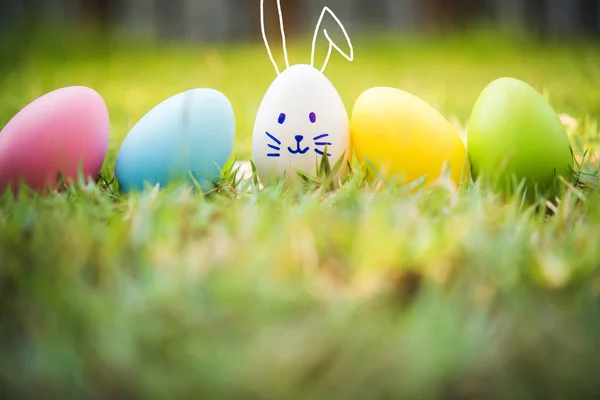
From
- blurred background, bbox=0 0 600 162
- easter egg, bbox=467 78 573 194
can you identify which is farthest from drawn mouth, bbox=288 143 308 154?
blurred background, bbox=0 0 600 162

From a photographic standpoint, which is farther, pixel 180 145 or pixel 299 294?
pixel 180 145

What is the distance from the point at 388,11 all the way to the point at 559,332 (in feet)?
29.0

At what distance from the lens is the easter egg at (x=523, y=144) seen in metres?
1.42

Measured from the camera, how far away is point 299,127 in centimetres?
153

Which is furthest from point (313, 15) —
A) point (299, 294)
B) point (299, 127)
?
point (299, 294)

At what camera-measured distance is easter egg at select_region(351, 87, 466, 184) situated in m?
1.49

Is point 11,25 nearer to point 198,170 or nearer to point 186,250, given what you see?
point 198,170

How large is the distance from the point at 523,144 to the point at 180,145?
0.77 meters

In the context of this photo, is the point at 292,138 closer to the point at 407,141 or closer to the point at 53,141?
the point at 407,141

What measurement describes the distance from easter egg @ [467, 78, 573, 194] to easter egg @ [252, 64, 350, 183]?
0.34 meters

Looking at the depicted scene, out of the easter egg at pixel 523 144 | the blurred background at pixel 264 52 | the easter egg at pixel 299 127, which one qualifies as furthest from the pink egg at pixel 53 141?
the easter egg at pixel 523 144

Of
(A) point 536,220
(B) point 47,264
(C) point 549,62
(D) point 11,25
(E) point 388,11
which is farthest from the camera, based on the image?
(E) point 388,11

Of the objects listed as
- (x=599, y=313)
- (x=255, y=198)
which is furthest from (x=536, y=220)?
(x=255, y=198)

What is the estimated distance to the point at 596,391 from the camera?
769 mm
